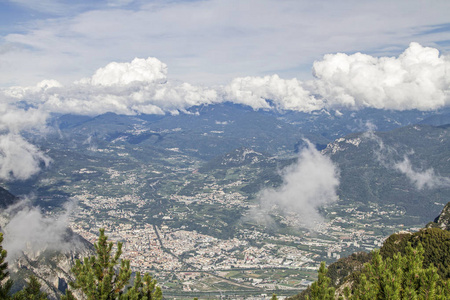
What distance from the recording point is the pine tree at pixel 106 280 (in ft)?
65.5

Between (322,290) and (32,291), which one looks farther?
(322,290)

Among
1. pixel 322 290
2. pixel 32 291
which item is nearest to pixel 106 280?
pixel 32 291

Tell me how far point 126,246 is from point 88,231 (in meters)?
34.9

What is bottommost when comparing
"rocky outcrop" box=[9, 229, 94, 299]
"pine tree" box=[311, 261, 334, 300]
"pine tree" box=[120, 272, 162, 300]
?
"rocky outcrop" box=[9, 229, 94, 299]

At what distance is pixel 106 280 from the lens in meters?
20.3

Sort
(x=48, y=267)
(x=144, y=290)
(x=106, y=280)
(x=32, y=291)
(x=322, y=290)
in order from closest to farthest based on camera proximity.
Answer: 1. (x=106, y=280)
2. (x=32, y=291)
3. (x=144, y=290)
4. (x=322, y=290)
5. (x=48, y=267)

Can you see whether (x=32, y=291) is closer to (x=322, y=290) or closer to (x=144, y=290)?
(x=144, y=290)

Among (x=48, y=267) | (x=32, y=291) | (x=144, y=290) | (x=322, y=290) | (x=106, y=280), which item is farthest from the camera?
(x=48, y=267)

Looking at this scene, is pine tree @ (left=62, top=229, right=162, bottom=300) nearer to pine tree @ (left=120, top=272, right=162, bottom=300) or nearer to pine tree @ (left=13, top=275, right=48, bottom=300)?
pine tree @ (left=120, top=272, right=162, bottom=300)

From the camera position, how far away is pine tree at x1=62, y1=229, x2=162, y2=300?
19969 mm

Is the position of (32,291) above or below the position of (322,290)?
above

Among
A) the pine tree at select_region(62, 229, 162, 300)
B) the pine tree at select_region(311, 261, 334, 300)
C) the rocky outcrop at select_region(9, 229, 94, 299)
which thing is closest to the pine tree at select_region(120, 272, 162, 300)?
the pine tree at select_region(62, 229, 162, 300)

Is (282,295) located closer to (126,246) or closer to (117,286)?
(126,246)

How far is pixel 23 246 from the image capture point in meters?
102
